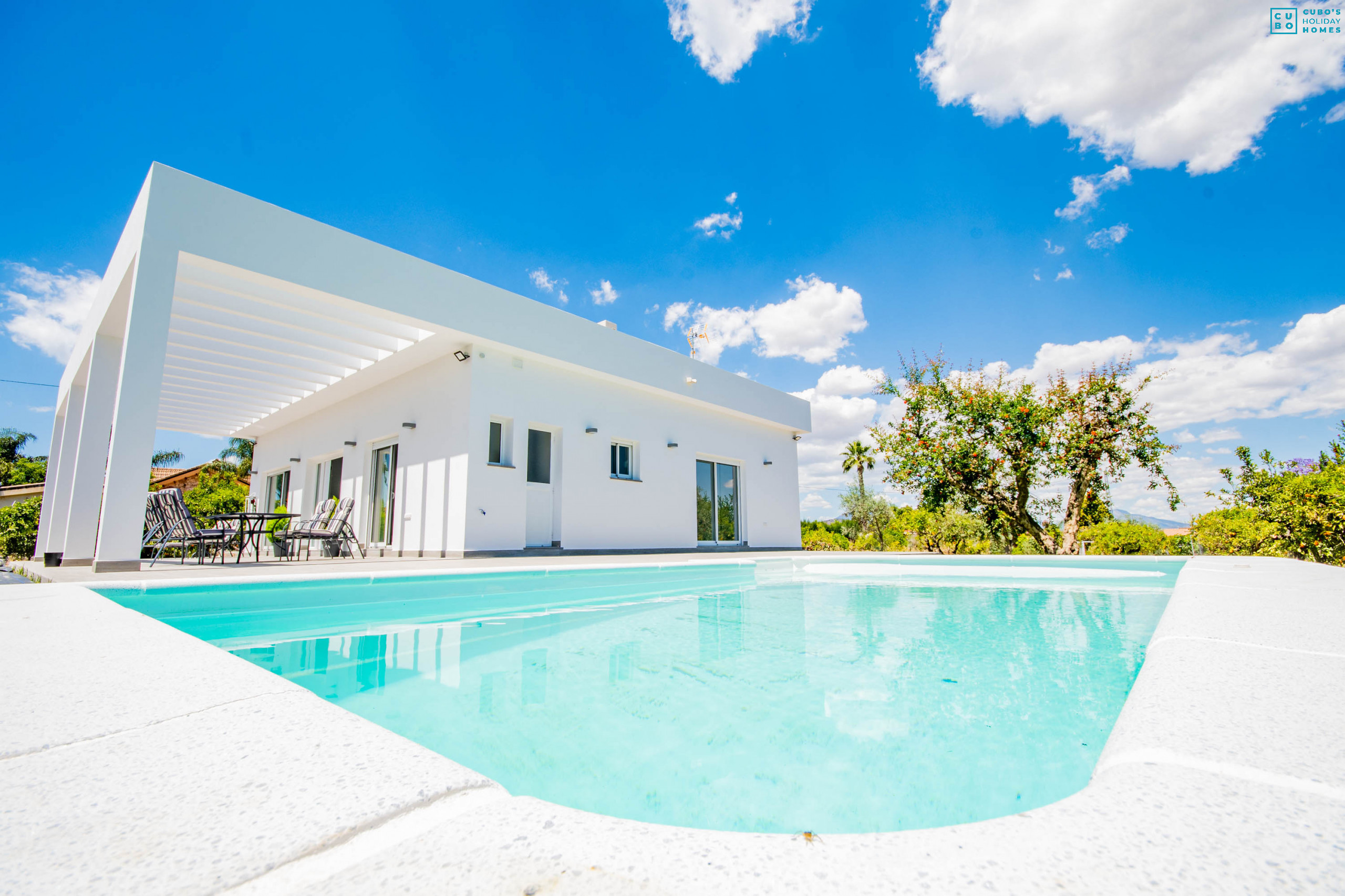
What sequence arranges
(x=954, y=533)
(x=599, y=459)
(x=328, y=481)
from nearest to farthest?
(x=599, y=459) → (x=328, y=481) → (x=954, y=533)

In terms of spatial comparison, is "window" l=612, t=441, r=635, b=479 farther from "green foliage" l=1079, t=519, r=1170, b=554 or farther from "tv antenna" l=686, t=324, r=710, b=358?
"green foliage" l=1079, t=519, r=1170, b=554

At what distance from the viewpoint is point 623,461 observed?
428 inches

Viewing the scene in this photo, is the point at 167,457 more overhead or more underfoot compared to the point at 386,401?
more overhead

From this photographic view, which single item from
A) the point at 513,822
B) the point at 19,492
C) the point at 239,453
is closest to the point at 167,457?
the point at 239,453

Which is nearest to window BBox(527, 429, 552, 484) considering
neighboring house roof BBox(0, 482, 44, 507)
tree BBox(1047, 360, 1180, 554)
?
tree BBox(1047, 360, 1180, 554)

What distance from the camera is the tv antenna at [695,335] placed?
13.9m

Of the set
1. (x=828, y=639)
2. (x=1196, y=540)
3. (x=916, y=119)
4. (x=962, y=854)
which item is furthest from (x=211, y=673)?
(x=1196, y=540)

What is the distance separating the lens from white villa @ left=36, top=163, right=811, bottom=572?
571 centimetres

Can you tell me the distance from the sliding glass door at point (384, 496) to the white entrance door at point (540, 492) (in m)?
2.32

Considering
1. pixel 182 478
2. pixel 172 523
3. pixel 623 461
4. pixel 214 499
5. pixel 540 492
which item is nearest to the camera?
pixel 172 523

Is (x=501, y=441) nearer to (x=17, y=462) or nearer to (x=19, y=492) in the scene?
(x=19, y=492)

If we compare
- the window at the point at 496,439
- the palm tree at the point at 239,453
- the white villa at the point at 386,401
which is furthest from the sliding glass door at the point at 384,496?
the palm tree at the point at 239,453

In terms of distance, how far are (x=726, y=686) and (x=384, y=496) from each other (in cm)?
928

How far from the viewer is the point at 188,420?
13617 mm
